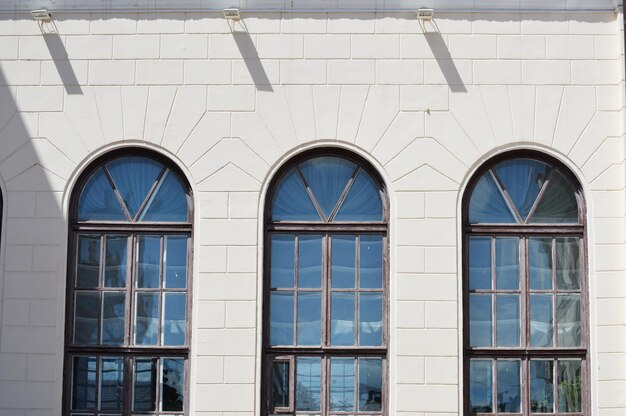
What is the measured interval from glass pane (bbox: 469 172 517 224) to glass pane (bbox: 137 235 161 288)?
2955mm

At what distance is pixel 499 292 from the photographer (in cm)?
1014

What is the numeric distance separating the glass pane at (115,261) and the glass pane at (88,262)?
0.09 metres

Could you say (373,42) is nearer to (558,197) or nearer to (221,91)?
(221,91)

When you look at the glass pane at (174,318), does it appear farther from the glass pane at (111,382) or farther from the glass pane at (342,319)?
the glass pane at (342,319)

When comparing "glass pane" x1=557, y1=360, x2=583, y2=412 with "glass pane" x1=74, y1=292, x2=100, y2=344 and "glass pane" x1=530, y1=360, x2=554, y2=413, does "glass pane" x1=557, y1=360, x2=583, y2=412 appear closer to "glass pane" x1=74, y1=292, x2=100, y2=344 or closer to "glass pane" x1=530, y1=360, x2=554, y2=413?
"glass pane" x1=530, y1=360, x2=554, y2=413

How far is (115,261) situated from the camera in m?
10.3

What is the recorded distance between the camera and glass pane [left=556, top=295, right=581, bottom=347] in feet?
33.2

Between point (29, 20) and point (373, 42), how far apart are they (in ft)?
10.8

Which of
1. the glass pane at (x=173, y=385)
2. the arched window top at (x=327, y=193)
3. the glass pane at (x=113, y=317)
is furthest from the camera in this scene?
the arched window top at (x=327, y=193)

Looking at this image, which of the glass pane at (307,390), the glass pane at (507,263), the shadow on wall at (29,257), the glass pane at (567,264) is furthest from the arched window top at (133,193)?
the glass pane at (567,264)

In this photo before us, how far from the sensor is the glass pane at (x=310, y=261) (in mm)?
10219

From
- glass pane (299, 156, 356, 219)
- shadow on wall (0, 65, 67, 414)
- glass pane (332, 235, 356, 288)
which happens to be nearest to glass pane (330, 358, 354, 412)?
glass pane (332, 235, 356, 288)

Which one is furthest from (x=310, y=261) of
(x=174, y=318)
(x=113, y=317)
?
(x=113, y=317)

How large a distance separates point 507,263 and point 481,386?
3.81 ft
